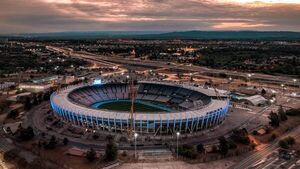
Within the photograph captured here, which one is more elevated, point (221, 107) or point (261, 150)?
point (221, 107)

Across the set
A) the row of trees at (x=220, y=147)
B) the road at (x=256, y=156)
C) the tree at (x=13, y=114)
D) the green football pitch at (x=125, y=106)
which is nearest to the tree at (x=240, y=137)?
the row of trees at (x=220, y=147)

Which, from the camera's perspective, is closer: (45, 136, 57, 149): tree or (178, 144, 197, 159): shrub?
(178, 144, 197, 159): shrub

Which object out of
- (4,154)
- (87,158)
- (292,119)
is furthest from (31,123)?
(292,119)

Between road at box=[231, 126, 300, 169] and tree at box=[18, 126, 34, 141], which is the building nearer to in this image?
road at box=[231, 126, 300, 169]

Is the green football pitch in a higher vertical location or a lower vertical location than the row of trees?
higher

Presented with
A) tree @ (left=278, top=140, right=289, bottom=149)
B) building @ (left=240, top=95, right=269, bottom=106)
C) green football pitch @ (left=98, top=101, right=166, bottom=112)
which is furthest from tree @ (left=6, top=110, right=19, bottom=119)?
building @ (left=240, top=95, right=269, bottom=106)

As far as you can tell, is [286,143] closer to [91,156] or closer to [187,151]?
[187,151]

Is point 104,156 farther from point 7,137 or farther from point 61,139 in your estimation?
point 7,137

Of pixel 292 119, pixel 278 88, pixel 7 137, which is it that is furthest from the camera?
pixel 278 88

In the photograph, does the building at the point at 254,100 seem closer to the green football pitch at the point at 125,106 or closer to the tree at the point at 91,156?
the green football pitch at the point at 125,106
